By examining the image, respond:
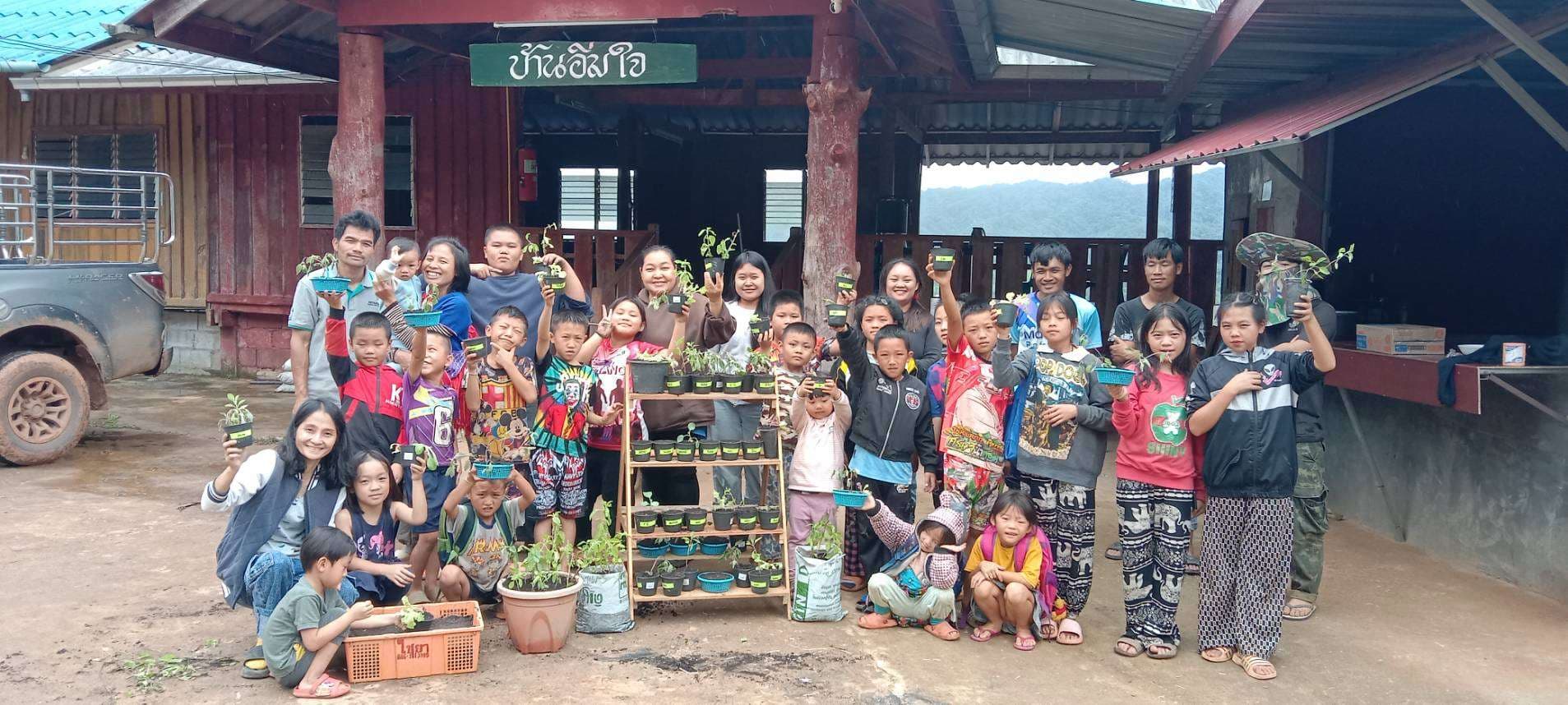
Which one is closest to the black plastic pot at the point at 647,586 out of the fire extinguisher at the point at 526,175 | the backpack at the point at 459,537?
the backpack at the point at 459,537

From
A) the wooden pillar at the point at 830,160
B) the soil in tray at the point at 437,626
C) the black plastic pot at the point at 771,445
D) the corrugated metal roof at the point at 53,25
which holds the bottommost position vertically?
the soil in tray at the point at 437,626

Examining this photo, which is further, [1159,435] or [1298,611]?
[1298,611]

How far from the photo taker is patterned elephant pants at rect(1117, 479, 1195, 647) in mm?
4625

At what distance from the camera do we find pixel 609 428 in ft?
17.4

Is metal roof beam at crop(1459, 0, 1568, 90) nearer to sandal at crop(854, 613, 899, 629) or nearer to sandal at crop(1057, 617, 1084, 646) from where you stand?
sandal at crop(1057, 617, 1084, 646)

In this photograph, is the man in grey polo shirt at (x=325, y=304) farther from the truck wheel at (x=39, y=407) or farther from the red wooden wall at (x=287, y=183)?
the red wooden wall at (x=287, y=183)

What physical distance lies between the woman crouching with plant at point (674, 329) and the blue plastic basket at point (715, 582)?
646 mm

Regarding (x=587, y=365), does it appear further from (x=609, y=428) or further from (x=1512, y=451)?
(x=1512, y=451)

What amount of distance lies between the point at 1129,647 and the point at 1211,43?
415 cm

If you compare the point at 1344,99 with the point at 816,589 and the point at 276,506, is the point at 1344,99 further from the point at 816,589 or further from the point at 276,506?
the point at 276,506

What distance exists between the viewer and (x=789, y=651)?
4648mm

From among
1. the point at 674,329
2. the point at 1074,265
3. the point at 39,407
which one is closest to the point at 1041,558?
the point at 674,329

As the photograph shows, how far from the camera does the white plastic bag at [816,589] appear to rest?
4957 millimetres

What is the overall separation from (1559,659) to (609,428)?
4.10m
